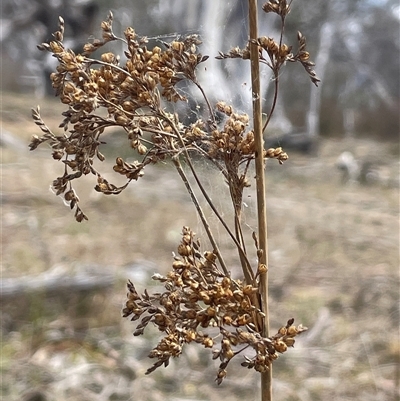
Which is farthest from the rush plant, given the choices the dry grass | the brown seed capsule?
the dry grass

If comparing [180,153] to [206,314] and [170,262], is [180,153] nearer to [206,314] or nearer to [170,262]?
[206,314]

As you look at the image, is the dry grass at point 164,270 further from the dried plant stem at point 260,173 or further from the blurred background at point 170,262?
the dried plant stem at point 260,173

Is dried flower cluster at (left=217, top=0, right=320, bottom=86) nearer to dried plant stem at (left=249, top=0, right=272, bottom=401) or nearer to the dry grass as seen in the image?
dried plant stem at (left=249, top=0, right=272, bottom=401)

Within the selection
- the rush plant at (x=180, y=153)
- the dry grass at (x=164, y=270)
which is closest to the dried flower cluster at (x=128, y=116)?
the rush plant at (x=180, y=153)

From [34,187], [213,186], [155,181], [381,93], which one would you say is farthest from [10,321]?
[381,93]

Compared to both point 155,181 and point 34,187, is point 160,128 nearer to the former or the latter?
point 34,187

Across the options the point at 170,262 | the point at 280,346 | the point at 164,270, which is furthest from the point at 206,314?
the point at 170,262
